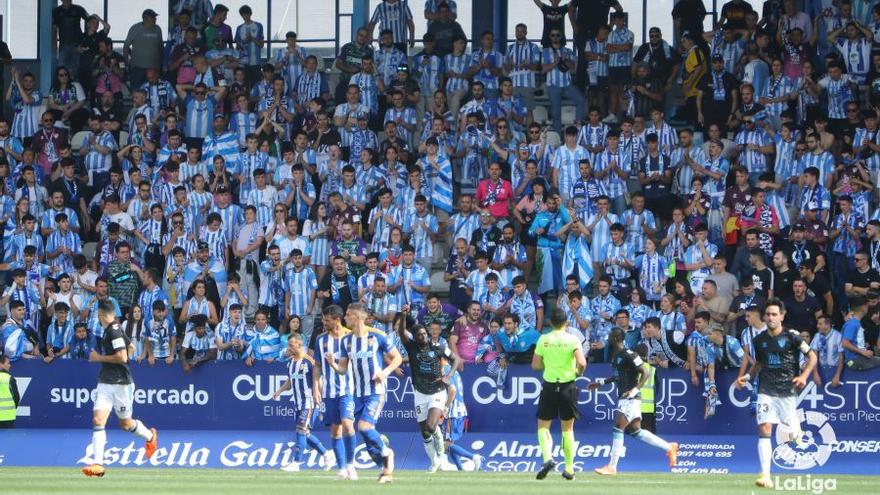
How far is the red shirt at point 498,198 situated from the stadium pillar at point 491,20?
241 inches

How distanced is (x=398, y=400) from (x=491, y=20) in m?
9.89

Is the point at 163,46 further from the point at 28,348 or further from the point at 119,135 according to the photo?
the point at 28,348

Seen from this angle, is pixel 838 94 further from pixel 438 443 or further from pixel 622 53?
pixel 438 443

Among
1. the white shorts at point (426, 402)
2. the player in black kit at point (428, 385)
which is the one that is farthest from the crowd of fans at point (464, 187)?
the white shorts at point (426, 402)

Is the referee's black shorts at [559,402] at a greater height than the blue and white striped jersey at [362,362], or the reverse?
the blue and white striped jersey at [362,362]

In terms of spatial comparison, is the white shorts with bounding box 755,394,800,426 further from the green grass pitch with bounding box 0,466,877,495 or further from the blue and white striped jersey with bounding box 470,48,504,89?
the blue and white striped jersey with bounding box 470,48,504,89

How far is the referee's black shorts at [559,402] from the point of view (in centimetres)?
1762

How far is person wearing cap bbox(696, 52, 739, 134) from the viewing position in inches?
1067

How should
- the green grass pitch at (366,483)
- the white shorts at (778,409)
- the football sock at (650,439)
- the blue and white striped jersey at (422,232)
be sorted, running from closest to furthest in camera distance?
the green grass pitch at (366,483), the white shorts at (778,409), the football sock at (650,439), the blue and white striped jersey at (422,232)

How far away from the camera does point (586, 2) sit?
29.1 metres

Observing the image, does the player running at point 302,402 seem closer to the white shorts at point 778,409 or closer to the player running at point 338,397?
the player running at point 338,397

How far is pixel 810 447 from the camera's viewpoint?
72.5ft

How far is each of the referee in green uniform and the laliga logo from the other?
183 inches

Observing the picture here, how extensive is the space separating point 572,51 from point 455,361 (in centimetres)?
911
